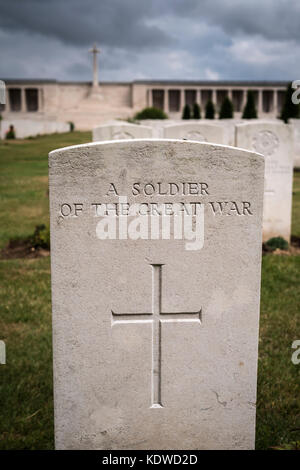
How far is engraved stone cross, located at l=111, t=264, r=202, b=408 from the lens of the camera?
2.78m

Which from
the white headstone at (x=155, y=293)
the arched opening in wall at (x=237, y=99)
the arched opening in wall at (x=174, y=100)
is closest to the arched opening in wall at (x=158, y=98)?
the arched opening in wall at (x=174, y=100)

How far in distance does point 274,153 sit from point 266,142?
0.24m

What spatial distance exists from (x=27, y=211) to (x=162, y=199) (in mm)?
9607

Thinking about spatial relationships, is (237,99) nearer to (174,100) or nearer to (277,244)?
(174,100)

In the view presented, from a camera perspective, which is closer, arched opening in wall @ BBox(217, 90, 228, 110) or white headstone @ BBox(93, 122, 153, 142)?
white headstone @ BBox(93, 122, 153, 142)

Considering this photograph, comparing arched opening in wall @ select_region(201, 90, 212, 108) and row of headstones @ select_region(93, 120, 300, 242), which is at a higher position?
arched opening in wall @ select_region(201, 90, 212, 108)

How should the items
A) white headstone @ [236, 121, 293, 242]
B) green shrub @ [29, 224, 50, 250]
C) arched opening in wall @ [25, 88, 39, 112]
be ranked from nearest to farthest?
green shrub @ [29, 224, 50, 250] → white headstone @ [236, 121, 293, 242] → arched opening in wall @ [25, 88, 39, 112]

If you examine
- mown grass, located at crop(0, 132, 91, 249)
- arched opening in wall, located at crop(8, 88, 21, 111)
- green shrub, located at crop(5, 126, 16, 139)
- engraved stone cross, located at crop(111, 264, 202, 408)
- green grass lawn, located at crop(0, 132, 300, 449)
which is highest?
arched opening in wall, located at crop(8, 88, 21, 111)

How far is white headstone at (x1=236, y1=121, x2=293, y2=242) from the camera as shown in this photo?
8641 millimetres

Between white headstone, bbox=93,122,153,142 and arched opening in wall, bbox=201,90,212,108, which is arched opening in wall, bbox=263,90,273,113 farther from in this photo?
white headstone, bbox=93,122,153,142

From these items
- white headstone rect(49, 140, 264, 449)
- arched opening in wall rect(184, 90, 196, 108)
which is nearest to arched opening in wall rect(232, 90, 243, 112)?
arched opening in wall rect(184, 90, 196, 108)

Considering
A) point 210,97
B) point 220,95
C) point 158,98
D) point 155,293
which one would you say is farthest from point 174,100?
point 155,293

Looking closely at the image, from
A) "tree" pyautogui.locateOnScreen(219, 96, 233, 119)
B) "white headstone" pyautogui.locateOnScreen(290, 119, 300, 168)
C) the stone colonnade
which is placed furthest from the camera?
the stone colonnade

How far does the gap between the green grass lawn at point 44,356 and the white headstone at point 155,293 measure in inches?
24.1
